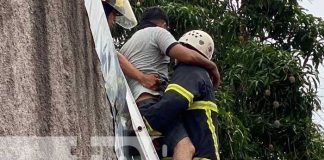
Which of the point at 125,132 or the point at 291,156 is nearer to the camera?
the point at 125,132

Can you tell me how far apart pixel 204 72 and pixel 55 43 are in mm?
1606

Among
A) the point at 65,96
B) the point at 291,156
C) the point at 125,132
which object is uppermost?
the point at 65,96

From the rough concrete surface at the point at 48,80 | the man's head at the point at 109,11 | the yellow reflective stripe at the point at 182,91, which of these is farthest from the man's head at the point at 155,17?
the rough concrete surface at the point at 48,80

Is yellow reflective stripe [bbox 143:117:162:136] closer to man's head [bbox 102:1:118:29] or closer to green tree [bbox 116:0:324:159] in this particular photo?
man's head [bbox 102:1:118:29]

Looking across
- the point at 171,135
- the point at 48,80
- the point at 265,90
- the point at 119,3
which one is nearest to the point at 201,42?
the point at 119,3

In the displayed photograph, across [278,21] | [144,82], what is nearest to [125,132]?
[144,82]

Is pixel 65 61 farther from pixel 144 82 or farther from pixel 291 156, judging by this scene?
pixel 291 156

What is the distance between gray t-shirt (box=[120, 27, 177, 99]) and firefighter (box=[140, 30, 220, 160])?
0.63 ft

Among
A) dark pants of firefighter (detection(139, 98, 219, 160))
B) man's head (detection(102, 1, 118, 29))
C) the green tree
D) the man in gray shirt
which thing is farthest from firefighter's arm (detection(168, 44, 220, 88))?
the green tree

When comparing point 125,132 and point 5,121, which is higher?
point 5,121

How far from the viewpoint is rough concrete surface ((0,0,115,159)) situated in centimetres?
251

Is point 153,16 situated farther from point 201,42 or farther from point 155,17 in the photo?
point 201,42

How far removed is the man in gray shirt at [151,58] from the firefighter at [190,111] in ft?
0.25

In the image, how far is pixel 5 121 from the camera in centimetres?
245
